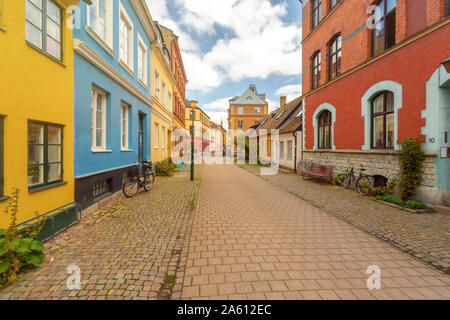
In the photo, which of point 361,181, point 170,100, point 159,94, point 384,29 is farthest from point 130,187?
point 170,100

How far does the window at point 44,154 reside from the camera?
3875 millimetres

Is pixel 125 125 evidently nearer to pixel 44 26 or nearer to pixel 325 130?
pixel 44 26

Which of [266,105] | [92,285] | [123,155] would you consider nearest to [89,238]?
[92,285]

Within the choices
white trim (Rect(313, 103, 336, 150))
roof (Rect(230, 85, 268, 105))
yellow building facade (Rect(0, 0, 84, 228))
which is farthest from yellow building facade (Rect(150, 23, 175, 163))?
roof (Rect(230, 85, 268, 105))

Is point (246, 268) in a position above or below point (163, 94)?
below

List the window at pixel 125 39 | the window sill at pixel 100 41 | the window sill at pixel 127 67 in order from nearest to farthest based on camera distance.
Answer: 1. the window sill at pixel 100 41
2. the window sill at pixel 127 67
3. the window at pixel 125 39

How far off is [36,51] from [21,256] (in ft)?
10.5

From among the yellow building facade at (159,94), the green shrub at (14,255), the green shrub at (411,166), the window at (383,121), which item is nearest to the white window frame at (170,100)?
the yellow building facade at (159,94)

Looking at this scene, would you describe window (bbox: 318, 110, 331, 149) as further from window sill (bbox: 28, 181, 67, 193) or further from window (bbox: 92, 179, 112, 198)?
window sill (bbox: 28, 181, 67, 193)

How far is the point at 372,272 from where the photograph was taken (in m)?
3.03

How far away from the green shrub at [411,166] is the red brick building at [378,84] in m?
0.17

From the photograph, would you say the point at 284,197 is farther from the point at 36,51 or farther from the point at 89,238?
the point at 36,51

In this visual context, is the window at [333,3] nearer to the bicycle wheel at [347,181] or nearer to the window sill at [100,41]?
the bicycle wheel at [347,181]

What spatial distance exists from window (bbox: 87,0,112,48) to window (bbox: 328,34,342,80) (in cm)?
944
